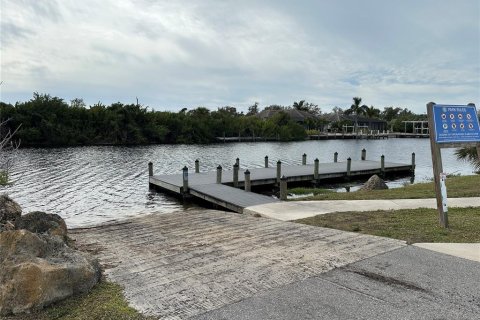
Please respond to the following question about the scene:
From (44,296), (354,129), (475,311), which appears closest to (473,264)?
(475,311)

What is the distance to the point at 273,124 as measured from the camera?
77.5m

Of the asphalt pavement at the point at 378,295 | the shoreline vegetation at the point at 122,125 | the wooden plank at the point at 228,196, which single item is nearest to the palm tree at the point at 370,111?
the shoreline vegetation at the point at 122,125

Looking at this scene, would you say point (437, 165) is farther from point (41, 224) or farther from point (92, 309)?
point (41, 224)

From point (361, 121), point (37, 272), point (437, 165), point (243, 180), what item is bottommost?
point (243, 180)

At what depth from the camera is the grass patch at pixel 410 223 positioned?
6703 mm

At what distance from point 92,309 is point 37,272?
2.15 feet

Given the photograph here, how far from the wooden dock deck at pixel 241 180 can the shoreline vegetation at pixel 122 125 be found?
32286mm

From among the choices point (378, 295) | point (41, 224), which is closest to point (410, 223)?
point (378, 295)

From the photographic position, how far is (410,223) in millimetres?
7762

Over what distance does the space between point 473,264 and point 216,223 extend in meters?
4.79

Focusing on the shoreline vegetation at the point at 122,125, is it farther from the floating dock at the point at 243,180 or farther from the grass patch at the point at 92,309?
the grass patch at the point at 92,309

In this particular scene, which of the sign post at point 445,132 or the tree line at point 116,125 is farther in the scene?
the tree line at point 116,125

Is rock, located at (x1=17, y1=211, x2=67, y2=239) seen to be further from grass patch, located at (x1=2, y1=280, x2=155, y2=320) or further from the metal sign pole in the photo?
the metal sign pole

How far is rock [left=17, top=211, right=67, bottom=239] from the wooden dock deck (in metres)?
7.20
